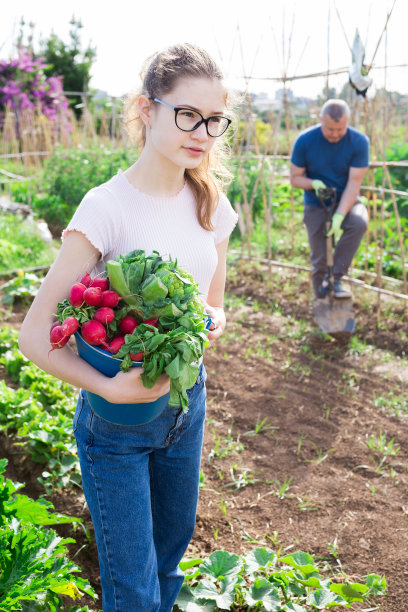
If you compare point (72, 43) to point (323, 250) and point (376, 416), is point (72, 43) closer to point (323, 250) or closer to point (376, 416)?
point (323, 250)

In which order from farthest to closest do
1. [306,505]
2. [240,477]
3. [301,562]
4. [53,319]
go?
[240,477]
[306,505]
[301,562]
[53,319]

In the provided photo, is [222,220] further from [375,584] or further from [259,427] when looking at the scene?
[259,427]

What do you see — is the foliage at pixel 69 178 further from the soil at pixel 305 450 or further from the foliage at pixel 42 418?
the foliage at pixel 42 418

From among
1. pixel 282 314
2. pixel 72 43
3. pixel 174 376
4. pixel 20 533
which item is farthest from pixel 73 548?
pixel 72 43

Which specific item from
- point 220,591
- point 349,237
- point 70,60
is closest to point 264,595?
point 220,591

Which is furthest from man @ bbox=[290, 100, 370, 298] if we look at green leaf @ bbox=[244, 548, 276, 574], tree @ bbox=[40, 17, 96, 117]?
tree @ bbox=[40, 17, 96, 117]

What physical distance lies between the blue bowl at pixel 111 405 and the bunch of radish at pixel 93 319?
20 mm

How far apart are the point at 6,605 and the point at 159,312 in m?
0.80

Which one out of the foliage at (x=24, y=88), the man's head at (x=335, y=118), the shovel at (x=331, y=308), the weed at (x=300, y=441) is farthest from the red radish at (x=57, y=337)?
the foliage at (x=24, y=88)

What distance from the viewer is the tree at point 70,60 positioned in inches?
625

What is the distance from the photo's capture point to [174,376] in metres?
1.10

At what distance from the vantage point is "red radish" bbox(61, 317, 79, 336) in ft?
3.71

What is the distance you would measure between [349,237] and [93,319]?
11.8ft

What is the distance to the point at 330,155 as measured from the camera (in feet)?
14.6
